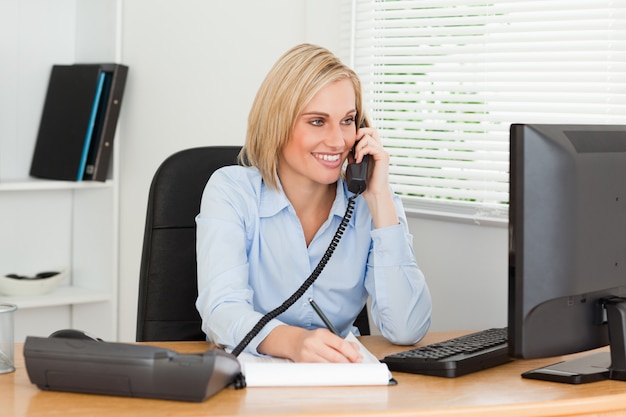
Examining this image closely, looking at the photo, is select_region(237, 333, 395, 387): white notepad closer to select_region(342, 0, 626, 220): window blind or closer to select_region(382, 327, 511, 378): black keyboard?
select_region(382, 327, 511, 378): black keyboard

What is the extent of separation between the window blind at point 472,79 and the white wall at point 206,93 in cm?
12

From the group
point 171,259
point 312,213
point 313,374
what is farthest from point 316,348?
point 171,259

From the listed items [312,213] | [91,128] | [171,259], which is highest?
[91,128]

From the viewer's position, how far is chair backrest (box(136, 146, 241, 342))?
2.18 meters

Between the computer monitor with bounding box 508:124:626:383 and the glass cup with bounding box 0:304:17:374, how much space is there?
0.83 meters

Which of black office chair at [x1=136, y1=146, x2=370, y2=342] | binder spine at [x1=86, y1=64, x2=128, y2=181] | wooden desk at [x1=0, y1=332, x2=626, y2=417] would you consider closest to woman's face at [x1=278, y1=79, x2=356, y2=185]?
black office chair at [x1=136, y1=146, x2=370, y2=342]

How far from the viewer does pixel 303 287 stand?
1.92 metres

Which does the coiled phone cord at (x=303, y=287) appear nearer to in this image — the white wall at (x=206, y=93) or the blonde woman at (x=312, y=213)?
the blonde woman at (x=312, y=213)

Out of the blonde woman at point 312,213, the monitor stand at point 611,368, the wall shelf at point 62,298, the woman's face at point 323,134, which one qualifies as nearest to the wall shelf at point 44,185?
the wall shelf at point 62,298

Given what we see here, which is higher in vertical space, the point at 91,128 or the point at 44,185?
the point at 91,128

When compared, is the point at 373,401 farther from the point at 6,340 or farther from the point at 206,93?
the point at 206,93

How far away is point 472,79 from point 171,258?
98 centimetres

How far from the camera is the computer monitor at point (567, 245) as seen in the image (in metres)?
1.48

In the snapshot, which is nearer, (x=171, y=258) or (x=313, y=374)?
(x=313, y=374)
